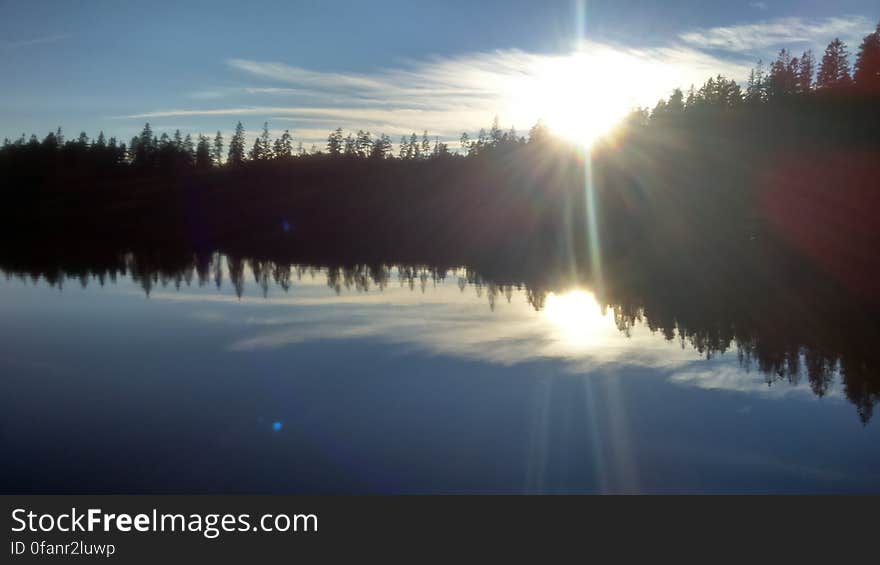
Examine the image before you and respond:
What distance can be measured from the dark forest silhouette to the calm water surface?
11.5 ft

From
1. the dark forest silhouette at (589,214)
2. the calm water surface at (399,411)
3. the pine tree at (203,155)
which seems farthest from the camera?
the pine tree at (203,155)

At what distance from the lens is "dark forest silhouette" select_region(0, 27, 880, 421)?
31203mm

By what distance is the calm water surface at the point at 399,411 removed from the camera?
11.1m

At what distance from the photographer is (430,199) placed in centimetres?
10525

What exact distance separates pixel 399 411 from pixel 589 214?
66801 millimetres

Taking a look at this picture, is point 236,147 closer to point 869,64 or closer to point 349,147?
point 349,147

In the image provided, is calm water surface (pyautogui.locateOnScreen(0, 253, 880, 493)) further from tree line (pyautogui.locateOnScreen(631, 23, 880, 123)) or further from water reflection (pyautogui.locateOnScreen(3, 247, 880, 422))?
tree line (pyautogui.locateOnScreen(631, 23, 880, 123))

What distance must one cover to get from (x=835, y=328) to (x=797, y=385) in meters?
9.35

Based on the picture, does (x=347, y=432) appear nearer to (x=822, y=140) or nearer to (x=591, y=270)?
(x=591, y=270)

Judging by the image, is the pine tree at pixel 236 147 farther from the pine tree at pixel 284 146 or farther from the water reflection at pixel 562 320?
the water reflection at pixel 562 320

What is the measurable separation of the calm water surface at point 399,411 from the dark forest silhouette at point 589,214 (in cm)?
352

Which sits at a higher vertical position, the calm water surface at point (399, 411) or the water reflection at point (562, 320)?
the calm water surface at point (399, 411)

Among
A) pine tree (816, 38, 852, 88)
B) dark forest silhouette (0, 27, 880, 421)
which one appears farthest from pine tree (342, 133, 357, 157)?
pine tree (816, 38, 852, 88)

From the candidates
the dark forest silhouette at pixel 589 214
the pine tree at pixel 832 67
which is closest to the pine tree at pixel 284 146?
the dark forest silhouette at pixel 589 214
